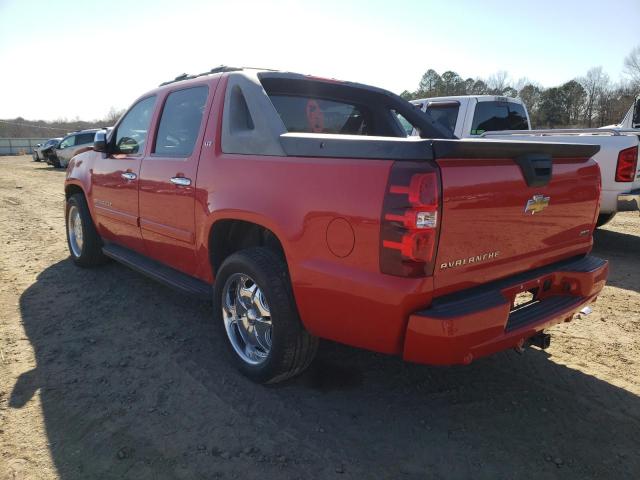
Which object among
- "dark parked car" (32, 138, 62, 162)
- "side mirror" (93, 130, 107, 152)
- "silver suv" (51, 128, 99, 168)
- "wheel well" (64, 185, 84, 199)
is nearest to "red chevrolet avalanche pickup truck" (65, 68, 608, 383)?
"side mirror" (93, 130, 107, 152)

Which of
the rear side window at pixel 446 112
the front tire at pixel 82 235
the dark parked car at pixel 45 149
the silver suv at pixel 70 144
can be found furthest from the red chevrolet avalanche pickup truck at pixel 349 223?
the dark parked car at pixel 45 149

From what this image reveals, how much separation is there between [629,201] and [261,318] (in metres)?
5.16

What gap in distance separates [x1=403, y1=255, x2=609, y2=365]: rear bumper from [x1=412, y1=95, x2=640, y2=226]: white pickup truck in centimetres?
299

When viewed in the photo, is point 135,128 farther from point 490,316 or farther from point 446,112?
point 446,112

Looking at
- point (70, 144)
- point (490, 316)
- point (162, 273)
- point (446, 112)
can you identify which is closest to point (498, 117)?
point (446, 112)

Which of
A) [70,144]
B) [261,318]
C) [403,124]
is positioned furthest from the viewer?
[70,144]

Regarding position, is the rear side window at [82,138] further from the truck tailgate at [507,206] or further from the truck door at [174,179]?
the truck tailgate at [507,206]

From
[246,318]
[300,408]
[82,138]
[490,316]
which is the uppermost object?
[82,138]

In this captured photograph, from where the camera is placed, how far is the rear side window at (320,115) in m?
3.42

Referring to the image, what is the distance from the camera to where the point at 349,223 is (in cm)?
222

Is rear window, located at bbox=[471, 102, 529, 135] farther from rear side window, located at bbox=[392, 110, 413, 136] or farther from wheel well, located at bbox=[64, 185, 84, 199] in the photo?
wheel well, located at bbox=[64, 185, 84, 199]

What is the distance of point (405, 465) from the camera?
2.27 meters

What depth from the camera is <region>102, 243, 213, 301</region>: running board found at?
11.2ft

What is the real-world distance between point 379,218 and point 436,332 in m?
0.57
